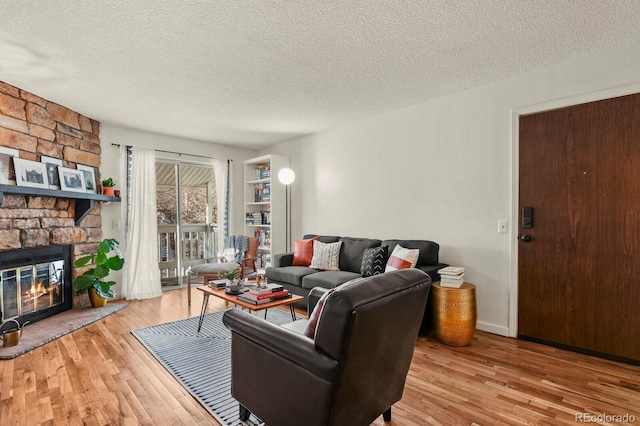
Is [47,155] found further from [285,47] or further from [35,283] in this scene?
[285,47]

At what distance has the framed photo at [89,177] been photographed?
4223 millimetres

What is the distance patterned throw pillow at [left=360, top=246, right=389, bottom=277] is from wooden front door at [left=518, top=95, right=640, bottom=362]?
1.30m

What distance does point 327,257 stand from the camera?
13.5 ft

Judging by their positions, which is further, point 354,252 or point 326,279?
point 354,252

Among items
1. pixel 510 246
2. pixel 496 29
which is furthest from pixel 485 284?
pixel 496 29

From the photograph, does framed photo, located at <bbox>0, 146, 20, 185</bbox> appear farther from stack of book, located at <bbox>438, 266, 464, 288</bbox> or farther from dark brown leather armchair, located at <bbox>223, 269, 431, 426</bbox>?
stack of book, located at <bbox>438, 266, 464, 288</bbox>

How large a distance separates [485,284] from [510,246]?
1.51 ft

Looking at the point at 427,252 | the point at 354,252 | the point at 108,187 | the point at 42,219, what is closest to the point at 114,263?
the point at 42,219

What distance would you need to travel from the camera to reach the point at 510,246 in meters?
3.11

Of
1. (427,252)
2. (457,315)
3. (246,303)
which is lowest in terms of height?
(457,315)

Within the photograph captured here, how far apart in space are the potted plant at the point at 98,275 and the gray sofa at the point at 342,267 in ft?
6.65

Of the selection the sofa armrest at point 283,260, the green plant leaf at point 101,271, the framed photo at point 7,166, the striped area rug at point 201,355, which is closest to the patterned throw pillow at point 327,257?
the sofa armrest at point 283,260

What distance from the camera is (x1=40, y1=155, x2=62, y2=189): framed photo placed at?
370cm

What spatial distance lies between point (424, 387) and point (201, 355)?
1792mm
